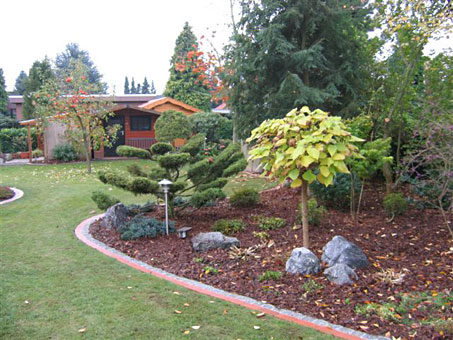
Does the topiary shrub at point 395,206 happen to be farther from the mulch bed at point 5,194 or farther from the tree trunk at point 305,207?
the mulch bed at point 5,194

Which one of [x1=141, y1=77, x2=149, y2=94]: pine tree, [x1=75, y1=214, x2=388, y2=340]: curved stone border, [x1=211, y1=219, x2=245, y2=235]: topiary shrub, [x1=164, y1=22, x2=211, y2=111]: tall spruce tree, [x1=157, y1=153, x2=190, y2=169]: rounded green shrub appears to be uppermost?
[x1=141, y1=77, x2=149, y2=94]: pine tree

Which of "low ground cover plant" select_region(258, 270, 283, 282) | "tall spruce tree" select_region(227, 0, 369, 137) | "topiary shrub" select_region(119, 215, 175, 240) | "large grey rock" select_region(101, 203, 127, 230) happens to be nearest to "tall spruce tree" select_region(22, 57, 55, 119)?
"tall spruce tree" select_region(227, 0, 369, 137)

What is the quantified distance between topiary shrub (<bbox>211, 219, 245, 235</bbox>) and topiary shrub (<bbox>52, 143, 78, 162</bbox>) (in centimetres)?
1528

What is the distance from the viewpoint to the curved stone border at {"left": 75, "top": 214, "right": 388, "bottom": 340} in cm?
358

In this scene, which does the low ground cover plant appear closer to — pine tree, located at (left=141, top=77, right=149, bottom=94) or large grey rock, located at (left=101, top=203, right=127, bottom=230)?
large grey rock, located at (left=101, top=203, right=127, bottom=230)

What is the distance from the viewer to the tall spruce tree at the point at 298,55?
833 cm

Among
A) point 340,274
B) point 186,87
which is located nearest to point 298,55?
point 340,274

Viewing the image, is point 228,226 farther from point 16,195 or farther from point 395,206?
point 16,195

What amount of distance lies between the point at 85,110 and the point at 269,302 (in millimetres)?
13394

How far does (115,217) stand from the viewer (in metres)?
7.18

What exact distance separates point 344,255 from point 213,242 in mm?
1904

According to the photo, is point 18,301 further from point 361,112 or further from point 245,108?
point 361,112

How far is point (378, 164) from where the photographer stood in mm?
6445

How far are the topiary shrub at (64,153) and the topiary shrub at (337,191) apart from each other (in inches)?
608
